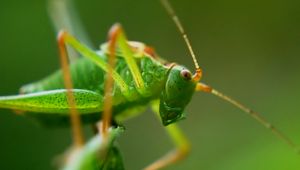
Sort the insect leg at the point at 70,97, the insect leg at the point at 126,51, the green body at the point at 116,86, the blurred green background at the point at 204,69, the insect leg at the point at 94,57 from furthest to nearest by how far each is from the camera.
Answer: the blurred green background at the point at 204,69
the green body at the point at 116,86
the insect leg at the point at 94,57
the insect leg at the point at 126,51
the insect leg at the point at 70,97

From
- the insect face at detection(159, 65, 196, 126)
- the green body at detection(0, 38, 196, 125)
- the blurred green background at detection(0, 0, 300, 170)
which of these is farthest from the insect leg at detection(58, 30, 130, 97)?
the blurred green background at detection(0, 0, 300, 170)

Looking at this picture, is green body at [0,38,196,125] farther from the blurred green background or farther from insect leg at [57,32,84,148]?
the blurred green background

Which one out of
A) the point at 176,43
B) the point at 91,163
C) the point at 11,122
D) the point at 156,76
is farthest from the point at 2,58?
the point at 91,163

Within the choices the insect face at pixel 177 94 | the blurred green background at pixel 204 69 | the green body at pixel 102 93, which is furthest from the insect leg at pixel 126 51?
the blurred green background at pixel 204 69

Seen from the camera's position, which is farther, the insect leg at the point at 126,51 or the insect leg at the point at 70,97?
the insect leg at the point at 126,51

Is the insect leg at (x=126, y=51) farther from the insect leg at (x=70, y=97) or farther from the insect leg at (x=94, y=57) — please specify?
the insect leg at (x=70, y=97)
